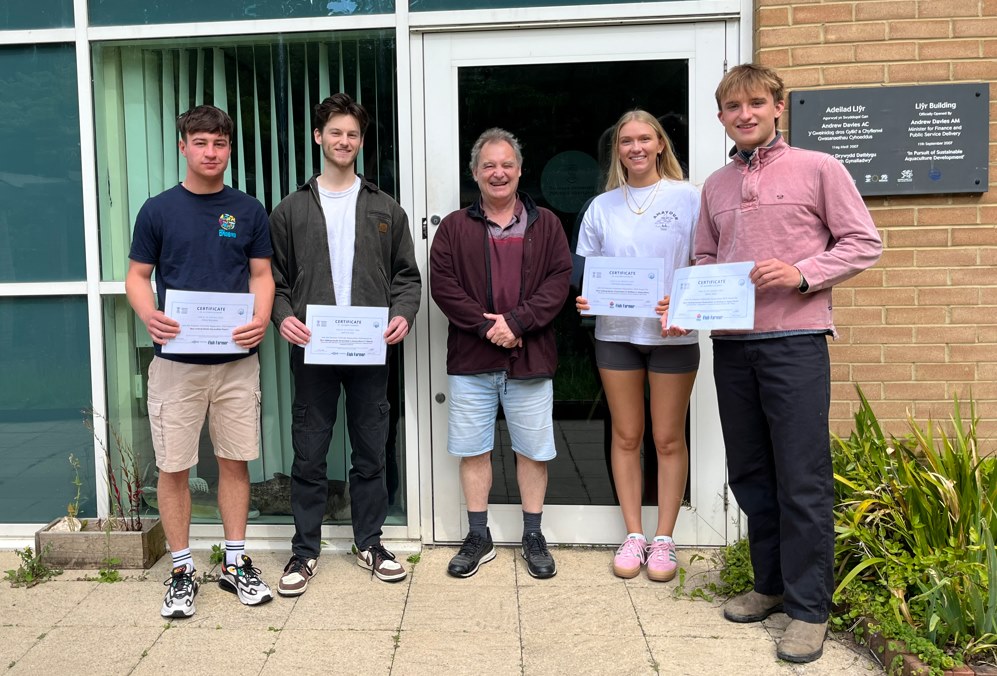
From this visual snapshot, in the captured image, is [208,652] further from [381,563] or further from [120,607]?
[381,563]

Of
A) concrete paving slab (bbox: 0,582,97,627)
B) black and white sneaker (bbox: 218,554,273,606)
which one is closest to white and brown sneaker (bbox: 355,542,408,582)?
black and white sneaker (bbox: 218,554,273,606)

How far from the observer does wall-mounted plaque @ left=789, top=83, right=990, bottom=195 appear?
394cm

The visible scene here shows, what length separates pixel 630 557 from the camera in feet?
13.3

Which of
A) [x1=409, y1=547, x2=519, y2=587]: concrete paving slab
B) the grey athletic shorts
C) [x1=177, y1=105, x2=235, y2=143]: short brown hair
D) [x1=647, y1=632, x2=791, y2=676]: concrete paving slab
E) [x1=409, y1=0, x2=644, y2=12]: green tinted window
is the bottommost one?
[x1=647, y1=632, x2=791, y2=676]: concrete paving slab

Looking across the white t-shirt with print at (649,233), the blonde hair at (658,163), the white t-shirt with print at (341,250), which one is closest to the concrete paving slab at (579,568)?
the white t-shirt with print at (649,233)

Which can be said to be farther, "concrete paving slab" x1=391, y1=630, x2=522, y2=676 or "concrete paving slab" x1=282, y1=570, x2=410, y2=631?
"concrete paving slab" x1=282, y1=570, x2=410, y2=631

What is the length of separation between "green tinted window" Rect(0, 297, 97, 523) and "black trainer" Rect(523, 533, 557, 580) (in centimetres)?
232

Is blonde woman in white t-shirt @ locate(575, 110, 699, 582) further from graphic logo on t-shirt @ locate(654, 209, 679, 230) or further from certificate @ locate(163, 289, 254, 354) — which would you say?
certificate @ locate(163, 289, 254, 354)

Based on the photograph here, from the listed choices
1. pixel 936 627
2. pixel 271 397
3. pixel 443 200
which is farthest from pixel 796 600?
pixel 271 397

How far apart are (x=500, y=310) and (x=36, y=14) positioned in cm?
282

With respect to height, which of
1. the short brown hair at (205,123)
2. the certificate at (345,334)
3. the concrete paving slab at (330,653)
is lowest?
the concrete paving slab at (330,653)

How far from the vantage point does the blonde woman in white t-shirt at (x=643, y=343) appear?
387 cm

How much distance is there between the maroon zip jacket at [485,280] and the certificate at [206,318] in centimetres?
88

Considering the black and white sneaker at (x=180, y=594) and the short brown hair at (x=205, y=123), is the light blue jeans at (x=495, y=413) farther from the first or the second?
the short brown hair at (x=205, y=123)
